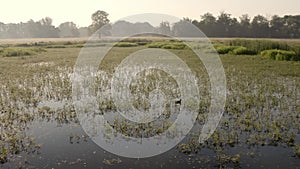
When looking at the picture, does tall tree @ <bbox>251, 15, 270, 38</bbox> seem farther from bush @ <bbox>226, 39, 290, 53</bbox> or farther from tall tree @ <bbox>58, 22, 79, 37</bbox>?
tall tree @ <bbox>58, 22, 79, 37</bbox>

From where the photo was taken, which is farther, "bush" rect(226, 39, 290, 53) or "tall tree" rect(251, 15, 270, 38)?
"tall tree" rect(251, 15, 270, 38)

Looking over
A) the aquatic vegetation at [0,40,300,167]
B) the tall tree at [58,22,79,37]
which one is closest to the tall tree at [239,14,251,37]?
the aquatic vegetation at [0,40,300,167]

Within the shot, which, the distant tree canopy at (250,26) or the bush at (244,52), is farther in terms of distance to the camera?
the distant tree canopy at (250,26)

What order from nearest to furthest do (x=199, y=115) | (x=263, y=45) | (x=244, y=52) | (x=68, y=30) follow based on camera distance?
1. (x=199, y=115)
2. (x=263, y=45)
3. (x=244, y=52)
4. (x=68, y=30)

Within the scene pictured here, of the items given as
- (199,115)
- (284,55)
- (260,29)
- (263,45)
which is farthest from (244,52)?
(260,29)

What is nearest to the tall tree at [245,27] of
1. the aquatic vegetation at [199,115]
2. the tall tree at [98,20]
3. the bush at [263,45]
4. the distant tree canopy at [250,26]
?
the distant tree canopy at [250,26]

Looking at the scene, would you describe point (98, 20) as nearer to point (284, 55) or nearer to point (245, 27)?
point (245, 27)

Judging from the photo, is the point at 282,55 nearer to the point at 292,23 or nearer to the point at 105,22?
the point at 292,23

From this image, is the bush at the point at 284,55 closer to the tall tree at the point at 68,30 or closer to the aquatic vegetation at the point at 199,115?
the aquatic vegetation at the point at 199,115

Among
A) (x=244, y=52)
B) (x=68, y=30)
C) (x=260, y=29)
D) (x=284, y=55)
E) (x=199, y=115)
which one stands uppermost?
(x=68, y=30)

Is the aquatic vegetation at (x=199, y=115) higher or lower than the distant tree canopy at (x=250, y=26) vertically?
lower

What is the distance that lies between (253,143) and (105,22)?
8195cm

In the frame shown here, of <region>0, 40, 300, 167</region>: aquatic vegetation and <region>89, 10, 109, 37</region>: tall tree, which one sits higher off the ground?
<region>89, 10, 109, 37</region>: tall tree

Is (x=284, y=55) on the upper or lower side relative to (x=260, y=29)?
lower
